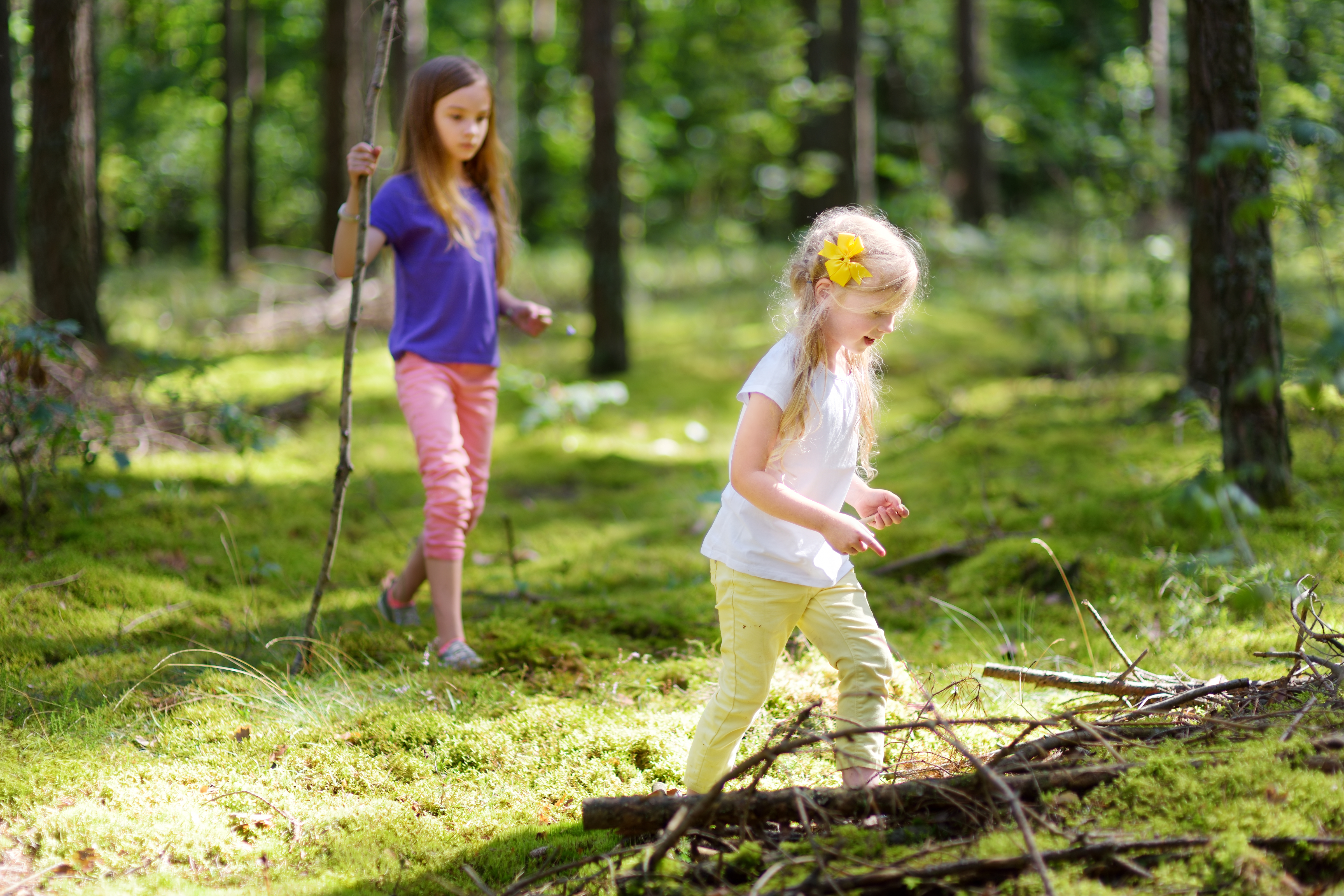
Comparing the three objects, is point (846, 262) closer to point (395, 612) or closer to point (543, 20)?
point (395, 612)

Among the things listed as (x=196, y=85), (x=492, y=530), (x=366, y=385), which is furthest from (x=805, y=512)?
(x=196, y=85)

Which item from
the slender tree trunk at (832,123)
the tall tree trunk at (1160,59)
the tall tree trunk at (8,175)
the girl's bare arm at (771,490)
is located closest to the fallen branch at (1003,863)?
the girl's bare arm at (771,490)

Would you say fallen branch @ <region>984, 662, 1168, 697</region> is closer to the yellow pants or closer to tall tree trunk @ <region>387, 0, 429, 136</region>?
the yellow pants

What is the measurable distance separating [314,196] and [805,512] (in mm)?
31119

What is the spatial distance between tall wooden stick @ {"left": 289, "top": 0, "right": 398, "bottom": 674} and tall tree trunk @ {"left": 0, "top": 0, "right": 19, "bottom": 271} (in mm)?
9014

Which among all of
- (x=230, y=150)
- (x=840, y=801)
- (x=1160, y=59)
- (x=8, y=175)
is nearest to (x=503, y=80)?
(x=230, y=150)

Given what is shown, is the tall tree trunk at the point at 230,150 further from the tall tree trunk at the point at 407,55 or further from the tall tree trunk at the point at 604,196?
the tall tree trunk at the point at 604,196

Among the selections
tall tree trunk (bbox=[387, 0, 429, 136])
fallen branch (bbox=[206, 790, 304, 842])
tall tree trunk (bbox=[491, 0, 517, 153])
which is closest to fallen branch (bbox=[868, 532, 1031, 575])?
fallen branch (bbox=[206, 790, 304, 842])

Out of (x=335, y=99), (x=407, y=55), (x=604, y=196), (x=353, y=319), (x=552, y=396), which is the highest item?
(x=407, y=55)

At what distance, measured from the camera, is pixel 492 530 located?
557cm

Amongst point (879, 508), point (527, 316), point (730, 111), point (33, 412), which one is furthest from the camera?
point (730, 111)

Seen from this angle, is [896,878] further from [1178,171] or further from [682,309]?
[682,309]

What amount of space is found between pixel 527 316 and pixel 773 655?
200 cm

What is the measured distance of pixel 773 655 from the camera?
253cm
